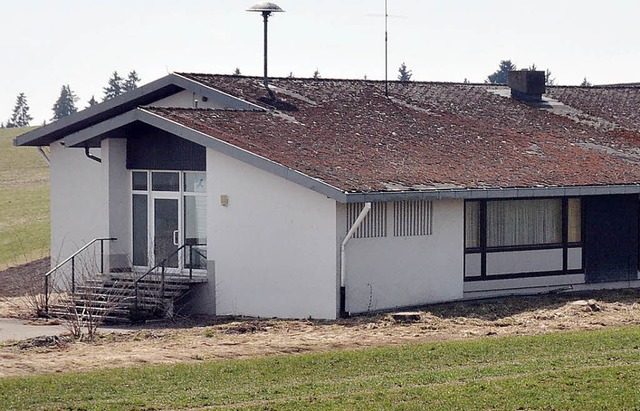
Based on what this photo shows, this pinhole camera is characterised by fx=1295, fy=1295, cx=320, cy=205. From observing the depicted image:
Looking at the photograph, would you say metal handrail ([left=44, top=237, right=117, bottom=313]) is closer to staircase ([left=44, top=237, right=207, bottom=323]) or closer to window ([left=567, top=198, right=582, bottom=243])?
staircase ([left=44, top=237, right=207, bottom=323])

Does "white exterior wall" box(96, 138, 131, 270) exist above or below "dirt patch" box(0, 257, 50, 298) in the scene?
above

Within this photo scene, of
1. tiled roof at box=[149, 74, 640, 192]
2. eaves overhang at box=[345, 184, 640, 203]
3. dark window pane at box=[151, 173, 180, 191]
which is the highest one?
tiled roof at box=[149, 74, 640, 192]

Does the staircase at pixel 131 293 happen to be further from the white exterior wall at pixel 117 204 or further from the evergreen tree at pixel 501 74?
the evergreen tree at pixel 501 74

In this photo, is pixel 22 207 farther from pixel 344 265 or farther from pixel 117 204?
pixel 344 265

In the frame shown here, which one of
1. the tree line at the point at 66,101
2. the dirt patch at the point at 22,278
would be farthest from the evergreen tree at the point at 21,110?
the dirt patch at the point at 22,278

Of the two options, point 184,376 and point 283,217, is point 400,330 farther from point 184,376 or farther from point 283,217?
point 184,376

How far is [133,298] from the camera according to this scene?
25078 mm

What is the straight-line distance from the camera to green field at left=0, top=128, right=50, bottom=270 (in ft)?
131

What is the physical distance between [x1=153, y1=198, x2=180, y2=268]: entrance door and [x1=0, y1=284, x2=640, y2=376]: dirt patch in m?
2.56

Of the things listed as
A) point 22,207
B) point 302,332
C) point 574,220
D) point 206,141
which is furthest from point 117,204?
point 22,207

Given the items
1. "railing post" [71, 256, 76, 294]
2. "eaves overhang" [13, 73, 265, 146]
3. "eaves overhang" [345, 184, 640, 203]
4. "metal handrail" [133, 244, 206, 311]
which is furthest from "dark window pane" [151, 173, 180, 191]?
"eaves overhang" [345, 184, 640, 203]

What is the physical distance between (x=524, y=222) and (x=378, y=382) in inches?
476

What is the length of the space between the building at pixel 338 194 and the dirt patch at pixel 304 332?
3.26ft

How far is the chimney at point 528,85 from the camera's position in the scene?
34406mm
